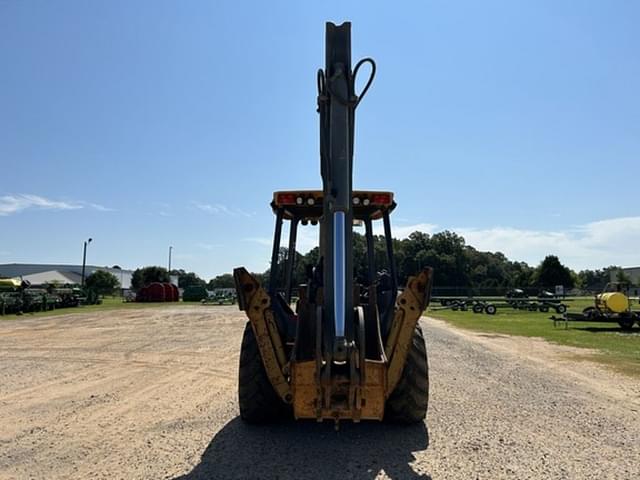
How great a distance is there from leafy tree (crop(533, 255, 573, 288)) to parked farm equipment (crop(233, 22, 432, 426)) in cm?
6783

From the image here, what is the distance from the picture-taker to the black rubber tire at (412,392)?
5.34 metres

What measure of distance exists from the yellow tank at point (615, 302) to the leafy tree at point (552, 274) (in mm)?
48640

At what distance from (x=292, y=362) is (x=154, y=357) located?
8.01 m

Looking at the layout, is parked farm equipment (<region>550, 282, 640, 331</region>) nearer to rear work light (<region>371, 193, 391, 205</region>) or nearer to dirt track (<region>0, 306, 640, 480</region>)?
dirt track (<region>0, 306, 640, 480</region>)

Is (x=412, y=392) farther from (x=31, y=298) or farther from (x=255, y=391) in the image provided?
(x=31, y=298)

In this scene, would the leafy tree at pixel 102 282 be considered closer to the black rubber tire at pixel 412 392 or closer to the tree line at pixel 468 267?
the tree line at pixel 468 267

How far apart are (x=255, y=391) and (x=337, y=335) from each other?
1582mm

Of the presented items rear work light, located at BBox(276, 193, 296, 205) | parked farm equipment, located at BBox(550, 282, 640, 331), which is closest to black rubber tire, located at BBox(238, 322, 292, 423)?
rear work light, located at BBox(276, 193, 296, 205)

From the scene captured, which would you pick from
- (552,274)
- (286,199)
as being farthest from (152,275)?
(286,199)

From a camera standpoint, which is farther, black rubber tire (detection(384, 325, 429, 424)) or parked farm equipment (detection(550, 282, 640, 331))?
parked farm equipment (detection(550, 282, 640, 331))

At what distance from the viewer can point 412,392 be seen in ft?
17.5

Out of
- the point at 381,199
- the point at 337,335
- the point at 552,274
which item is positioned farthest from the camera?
the point at 552,274

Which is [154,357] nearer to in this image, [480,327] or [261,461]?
[261,461]

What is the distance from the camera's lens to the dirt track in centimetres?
450
